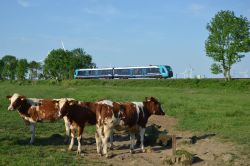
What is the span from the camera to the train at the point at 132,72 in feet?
237

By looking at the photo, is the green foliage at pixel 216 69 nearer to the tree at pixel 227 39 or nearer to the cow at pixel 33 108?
the tree at pixel 227 39

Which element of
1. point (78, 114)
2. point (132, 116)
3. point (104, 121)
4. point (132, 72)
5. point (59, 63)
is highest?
point (59, 63)

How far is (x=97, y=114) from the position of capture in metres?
14.4

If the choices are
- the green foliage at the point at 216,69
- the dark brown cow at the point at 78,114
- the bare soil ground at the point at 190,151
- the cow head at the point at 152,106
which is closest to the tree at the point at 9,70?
the green foliage at the point at 216,69

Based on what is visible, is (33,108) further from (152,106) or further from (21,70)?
(21,70)

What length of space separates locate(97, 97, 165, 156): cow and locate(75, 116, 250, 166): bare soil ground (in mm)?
643

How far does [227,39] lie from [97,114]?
50.5 metres

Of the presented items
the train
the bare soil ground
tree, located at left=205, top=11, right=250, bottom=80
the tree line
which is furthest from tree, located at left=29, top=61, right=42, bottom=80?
the bare soil ground

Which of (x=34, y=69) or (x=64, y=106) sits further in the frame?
(x=34, y=69)

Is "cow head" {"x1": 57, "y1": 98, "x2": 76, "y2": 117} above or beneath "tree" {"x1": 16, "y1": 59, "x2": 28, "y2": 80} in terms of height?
beneath

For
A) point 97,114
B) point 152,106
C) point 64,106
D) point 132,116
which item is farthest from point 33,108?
point 152,106

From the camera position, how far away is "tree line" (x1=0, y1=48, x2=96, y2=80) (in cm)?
10462

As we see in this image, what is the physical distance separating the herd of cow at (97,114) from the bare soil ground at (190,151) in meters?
0.45

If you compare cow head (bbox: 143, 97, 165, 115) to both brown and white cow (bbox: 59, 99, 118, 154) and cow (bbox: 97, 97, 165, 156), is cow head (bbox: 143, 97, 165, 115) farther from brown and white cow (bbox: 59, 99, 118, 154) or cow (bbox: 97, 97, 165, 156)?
brown and white cow (bbox: 59, 99, 118, 154)
